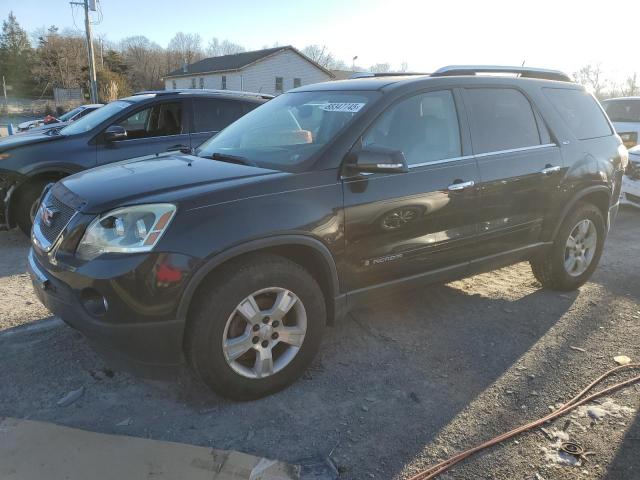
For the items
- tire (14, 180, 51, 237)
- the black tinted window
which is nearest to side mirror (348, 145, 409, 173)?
the black tinted window

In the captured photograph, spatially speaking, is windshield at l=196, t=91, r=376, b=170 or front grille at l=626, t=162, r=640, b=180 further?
front grille at l=626, t=162, r=640, b=180

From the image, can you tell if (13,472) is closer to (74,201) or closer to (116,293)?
(116,293)

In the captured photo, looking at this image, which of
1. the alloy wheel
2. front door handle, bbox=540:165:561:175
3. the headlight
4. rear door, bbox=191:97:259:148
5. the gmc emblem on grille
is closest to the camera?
the headlight

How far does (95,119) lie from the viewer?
6.72 meters

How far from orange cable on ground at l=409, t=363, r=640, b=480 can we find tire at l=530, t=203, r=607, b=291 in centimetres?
129

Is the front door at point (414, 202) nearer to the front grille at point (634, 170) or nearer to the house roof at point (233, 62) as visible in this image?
the front grille at point (634, 170)

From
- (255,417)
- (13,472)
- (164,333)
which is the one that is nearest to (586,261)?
(255,417)

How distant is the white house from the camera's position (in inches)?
1768

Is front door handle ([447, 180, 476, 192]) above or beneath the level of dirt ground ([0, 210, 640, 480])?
above

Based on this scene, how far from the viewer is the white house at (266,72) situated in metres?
44.9

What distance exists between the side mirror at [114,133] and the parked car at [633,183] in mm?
7543

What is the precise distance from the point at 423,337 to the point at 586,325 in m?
1.39

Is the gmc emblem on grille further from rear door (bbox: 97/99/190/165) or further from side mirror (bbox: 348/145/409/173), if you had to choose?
rear door (bbox: 97/99/190/165)

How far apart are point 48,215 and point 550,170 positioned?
3724 mm
